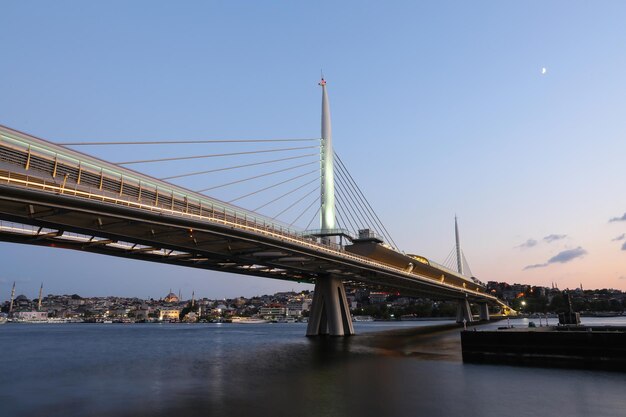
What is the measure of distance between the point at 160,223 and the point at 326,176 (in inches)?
1291

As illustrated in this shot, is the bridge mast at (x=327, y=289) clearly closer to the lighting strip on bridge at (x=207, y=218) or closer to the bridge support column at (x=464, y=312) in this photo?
the lighting strip on bridge at (x=207, y=218)

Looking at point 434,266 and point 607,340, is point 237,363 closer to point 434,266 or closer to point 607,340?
point 607,340

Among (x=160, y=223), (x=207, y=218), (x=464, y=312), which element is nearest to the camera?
(x=160, y=223)

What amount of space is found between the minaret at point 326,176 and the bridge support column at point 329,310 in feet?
31.0

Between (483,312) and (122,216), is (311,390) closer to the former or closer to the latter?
(122,216)

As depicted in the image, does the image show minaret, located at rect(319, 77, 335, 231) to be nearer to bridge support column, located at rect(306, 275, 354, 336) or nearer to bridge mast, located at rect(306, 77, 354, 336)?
bridge mast, located at rect(306, 77, 354, 336)

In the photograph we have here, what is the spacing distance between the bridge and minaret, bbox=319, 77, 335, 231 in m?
0.14

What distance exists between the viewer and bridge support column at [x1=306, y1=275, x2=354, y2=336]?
202 feet

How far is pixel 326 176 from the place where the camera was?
59688mm

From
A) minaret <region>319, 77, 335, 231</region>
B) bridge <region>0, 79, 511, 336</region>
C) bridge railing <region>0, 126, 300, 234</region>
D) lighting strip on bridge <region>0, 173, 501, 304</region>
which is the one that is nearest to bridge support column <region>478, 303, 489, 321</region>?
bridge <region>0, 79, 511, 336</region>

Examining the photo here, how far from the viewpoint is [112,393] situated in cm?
2227

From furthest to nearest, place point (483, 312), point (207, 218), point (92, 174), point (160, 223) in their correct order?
point (483, 312)
point (207, 218)
point (160, 223)
point (92, 174)

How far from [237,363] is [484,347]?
2000 cm

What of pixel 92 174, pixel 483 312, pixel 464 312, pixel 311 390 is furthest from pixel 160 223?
pixel 483 312
